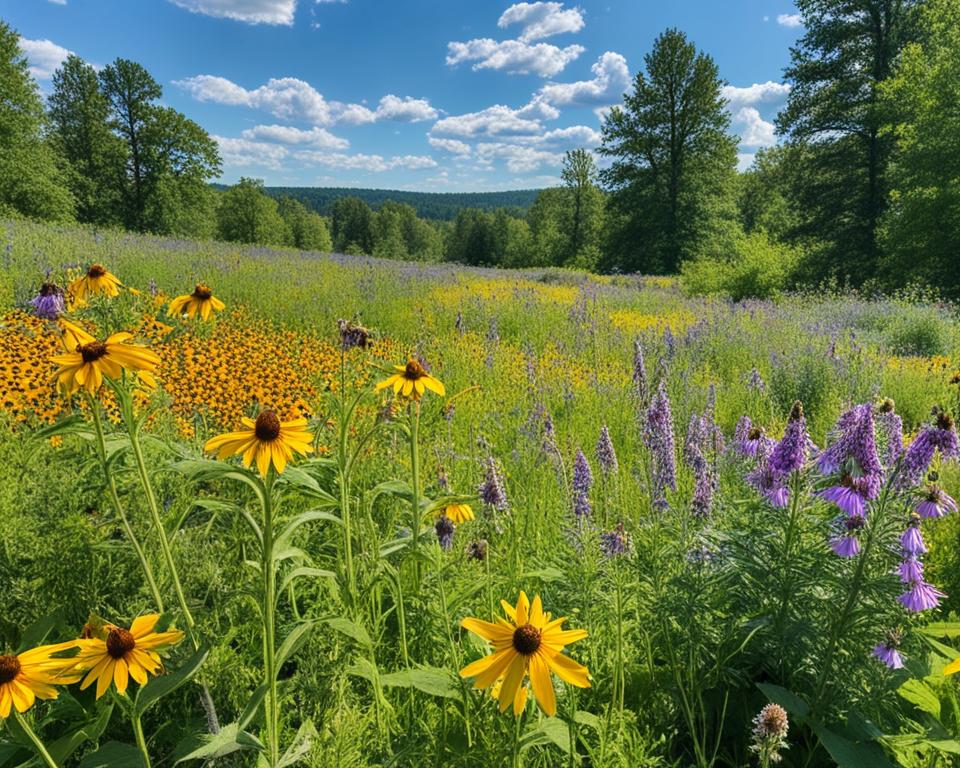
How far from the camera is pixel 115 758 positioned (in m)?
1.13

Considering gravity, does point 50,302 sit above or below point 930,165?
below

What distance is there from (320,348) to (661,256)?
24994 millimetres

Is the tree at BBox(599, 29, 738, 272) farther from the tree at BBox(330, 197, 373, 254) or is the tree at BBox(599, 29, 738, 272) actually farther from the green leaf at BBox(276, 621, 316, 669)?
the tree at BBox(330, 197, 373, 254)

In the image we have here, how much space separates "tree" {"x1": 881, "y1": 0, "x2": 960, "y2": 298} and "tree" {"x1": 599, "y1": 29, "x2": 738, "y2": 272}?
1076cm

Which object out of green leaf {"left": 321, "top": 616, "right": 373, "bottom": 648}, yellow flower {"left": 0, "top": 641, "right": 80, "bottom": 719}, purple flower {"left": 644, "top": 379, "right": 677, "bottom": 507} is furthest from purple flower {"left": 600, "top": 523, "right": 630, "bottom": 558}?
A: yellow flower {"left": 0, "top": 641, "right": 80, "bottom": 719}

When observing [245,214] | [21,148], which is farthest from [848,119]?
[245,214]

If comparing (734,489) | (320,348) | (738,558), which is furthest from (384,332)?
(738,558)

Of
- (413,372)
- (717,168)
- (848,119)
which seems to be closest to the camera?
(413,372)

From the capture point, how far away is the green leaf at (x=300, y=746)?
102 centimetres

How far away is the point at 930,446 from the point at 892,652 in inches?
22.8

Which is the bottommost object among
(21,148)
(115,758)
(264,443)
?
(115,758)

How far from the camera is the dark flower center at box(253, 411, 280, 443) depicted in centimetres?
95

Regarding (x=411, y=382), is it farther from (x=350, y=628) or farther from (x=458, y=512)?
(x=350, y=628)

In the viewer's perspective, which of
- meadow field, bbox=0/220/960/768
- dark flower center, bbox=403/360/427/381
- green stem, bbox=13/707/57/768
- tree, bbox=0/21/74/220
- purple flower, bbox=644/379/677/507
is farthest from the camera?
tree, bbox=0/21/74/220
